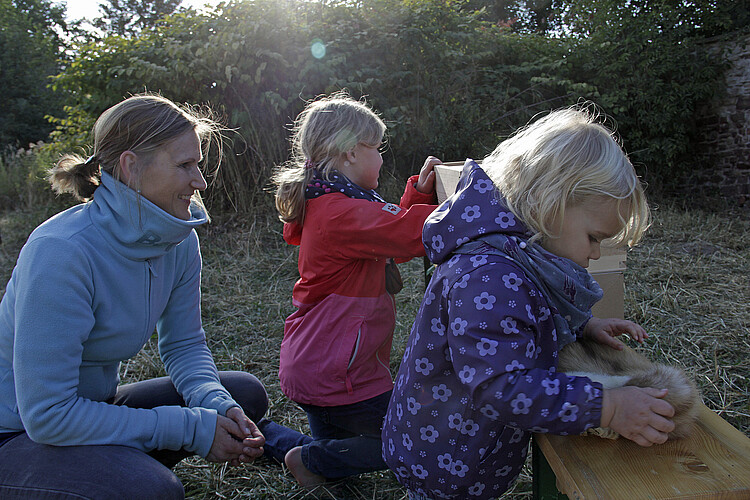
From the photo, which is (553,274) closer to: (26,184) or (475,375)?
(475,375)

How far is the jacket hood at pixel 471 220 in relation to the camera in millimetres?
1275

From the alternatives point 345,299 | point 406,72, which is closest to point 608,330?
point 345,299

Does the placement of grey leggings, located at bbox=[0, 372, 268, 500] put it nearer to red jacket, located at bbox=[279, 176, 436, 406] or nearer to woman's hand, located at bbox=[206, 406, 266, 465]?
woman's hand, located at bbox=[206, 406, 266, 465]

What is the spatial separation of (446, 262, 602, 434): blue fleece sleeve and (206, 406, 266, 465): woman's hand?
0.88 m

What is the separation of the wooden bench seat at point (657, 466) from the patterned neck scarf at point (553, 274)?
29cm

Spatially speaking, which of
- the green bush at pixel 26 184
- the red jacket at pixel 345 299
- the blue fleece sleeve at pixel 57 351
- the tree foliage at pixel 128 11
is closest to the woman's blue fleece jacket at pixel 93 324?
the blue fleece sleeve at pixel 57 351

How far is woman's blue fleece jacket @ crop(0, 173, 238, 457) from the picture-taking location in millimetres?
1526

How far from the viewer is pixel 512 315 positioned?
1.15 metres

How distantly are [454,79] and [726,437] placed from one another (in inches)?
270

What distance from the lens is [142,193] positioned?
1.76 m

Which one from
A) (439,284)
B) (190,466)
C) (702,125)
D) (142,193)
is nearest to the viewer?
(439,284)

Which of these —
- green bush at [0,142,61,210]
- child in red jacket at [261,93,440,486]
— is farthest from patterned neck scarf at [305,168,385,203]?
green bush at [0,142,61,210]

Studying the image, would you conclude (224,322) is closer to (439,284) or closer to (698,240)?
(439,284)

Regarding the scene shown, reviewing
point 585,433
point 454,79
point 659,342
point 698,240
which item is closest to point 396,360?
point 659,342
